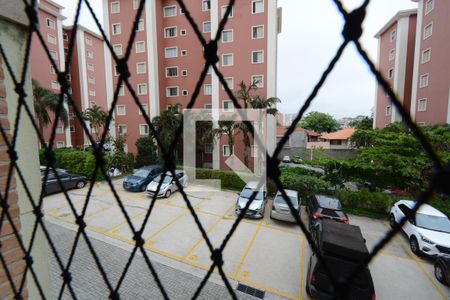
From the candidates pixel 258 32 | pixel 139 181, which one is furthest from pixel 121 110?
pixel 258 32

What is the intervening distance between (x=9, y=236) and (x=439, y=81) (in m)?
19.0

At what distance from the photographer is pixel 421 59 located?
46.4 ft

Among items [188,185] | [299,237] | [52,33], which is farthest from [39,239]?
[52,33]

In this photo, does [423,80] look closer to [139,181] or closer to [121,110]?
[139,181]

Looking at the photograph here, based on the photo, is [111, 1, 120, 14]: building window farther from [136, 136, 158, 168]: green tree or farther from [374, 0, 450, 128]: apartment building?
[374, 0, 450, 128]: apartment building

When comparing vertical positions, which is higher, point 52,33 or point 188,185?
point 52,33

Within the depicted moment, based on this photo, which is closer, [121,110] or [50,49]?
[121,110]

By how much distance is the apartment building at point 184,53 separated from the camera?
563 inches

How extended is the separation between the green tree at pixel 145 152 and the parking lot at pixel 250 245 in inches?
244

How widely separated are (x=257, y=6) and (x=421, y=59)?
37.5ft

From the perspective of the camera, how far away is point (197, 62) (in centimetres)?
1709

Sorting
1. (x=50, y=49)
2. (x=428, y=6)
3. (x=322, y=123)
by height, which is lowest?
(x=322, y=123)

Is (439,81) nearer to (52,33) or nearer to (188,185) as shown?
(188,185)

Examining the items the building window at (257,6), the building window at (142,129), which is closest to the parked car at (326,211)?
the building window at (257,6)
